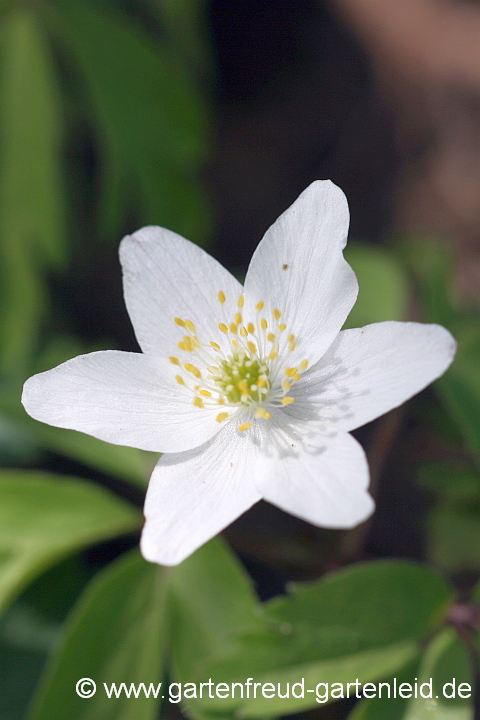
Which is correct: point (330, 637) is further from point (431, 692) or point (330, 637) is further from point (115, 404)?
point (115, 404)

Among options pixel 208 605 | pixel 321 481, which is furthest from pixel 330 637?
pixel 321 481

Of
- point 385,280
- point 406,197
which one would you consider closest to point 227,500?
point 385,280

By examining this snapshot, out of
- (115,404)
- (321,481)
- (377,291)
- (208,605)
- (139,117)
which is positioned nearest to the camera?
(321,481)

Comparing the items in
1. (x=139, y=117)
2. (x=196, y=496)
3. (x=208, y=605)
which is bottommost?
(x=208, y=605)

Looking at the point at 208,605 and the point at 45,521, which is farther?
the point at 45,521

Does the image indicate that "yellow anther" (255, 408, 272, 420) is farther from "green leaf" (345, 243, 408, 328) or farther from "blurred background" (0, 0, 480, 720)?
"green leaf" (345, 243, 408, 328)

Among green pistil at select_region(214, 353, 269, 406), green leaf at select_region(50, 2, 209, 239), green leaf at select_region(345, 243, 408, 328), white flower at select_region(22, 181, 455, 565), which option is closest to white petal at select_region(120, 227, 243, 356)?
white flower at select_region(22, 181, 455, 565)

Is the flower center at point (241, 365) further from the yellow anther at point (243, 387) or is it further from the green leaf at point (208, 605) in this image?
the green leaf at point (208, 605)
